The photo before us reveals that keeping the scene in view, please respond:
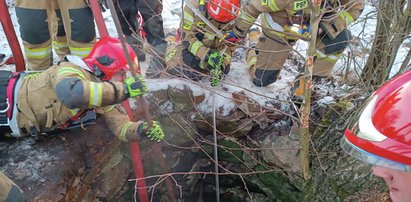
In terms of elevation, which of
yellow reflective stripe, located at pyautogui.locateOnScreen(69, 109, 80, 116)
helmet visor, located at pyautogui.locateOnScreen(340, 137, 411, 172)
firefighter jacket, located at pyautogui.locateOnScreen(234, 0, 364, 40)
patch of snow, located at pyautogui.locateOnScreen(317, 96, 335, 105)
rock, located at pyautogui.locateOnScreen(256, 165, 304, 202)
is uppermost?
helmet visor, located at pyautogui.locateOnScreen(340, 137, 411, 172)

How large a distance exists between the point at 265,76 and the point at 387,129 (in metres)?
2.66

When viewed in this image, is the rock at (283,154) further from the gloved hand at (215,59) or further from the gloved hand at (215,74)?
the gloved hand at (215,59)

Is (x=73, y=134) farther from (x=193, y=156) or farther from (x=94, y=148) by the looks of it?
(x=193, y=156)

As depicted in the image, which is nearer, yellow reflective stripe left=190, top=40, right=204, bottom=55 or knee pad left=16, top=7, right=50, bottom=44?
knee pad left=16, top=7, right=50, bottom=44

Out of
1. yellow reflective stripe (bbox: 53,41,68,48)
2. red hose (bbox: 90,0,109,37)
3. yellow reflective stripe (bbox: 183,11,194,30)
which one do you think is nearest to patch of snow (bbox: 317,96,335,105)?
yellow reflective stripe (bbox: 183,11,194,30)

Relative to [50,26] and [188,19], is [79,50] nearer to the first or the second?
[50,26]

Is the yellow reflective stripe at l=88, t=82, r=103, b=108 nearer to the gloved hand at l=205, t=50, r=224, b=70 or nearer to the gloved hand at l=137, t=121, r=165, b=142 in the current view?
the gloved hand at l=137, t=121, r=165, b=142

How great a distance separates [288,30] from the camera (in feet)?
11.8

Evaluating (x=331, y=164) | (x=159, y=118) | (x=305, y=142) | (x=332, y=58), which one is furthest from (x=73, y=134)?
(x=332, y=58)

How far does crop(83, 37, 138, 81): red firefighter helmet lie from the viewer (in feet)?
10.1

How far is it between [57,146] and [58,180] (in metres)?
0.34

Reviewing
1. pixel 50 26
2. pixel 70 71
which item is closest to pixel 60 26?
pixel 50 26

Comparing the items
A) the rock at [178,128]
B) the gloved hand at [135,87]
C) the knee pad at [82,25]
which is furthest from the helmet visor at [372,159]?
the rock at [178,128]

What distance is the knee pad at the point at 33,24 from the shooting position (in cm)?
348
